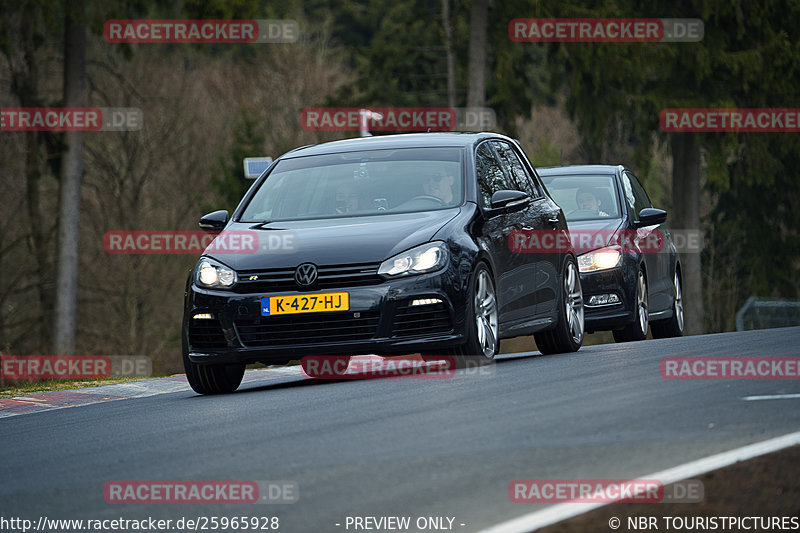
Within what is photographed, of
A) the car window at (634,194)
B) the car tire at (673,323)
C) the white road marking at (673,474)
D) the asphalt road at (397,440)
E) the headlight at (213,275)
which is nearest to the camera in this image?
the white road marking at (673,474)

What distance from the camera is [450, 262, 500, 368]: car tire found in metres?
11.1

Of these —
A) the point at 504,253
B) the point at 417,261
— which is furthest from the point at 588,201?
the point at 417,261

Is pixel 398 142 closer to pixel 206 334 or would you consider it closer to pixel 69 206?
pixel 206 334

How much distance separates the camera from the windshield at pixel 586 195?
1703cm

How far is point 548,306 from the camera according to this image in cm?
1297

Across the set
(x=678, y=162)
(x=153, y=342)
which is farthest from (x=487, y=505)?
(x=153, y=342)

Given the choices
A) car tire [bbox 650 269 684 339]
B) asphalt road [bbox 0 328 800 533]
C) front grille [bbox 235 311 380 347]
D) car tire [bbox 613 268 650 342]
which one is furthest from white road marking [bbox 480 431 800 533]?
car tire [bbox 650 269 684 339]

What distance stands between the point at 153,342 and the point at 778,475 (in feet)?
118

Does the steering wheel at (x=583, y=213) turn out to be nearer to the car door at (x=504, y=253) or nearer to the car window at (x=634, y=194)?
the car window at (x=634, y=194)

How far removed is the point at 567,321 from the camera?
44.1ft

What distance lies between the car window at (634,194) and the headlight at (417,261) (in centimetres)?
632

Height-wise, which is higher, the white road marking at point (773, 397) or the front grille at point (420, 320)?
the front grille at point (420, 320)

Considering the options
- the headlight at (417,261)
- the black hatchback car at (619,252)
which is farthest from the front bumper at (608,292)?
the headlight at (417,261)

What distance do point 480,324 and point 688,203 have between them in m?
25.2
